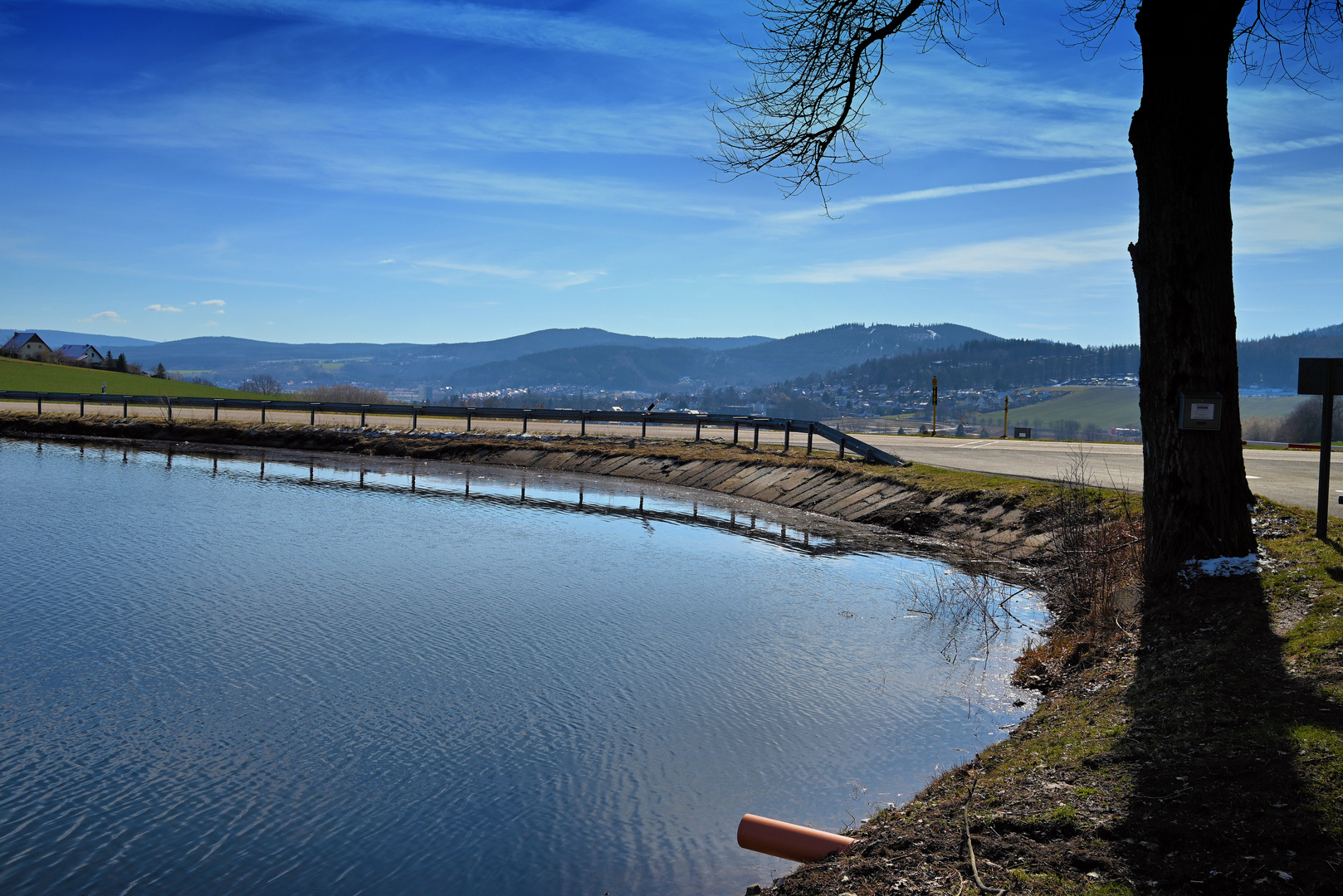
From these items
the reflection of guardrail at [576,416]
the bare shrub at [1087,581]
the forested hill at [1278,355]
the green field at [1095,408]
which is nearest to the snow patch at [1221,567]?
the bare shrub at [1087,581]

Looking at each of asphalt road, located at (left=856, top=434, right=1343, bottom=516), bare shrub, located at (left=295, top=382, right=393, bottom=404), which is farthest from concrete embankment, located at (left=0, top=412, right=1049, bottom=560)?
bare shrub, located at (left=295, top=382, right=393, bottom=404)

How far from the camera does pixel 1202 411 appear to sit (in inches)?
363

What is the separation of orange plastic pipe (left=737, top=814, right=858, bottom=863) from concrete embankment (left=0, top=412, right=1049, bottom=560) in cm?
1054

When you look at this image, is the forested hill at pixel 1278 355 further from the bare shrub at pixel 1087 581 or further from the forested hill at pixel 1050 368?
the bare shrub at pixel 1087 581

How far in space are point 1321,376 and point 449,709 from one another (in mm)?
9214

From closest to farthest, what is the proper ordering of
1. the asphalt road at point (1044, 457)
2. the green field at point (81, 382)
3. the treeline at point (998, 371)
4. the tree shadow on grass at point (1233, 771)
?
A: 1. the tree shadow on grass at point (1233, 771)
2. the asphalt road at point (1044, 457)
3. the green field at point (81, 382)
4. the treeline at point (998, 371)

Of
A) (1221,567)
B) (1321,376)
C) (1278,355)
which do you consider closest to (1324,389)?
(1321,376)

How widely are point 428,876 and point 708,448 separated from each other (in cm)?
2385

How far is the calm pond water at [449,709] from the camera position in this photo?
5688 millimetres

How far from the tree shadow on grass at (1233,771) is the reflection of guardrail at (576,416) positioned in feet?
51.3

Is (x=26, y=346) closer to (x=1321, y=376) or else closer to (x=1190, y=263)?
(x=1190, y=263)

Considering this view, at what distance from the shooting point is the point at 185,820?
598cm

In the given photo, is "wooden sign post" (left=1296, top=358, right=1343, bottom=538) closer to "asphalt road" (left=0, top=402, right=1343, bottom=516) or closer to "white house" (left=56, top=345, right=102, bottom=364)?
"asphalt road" (left=0, top=402, right=1343, bottom=516)

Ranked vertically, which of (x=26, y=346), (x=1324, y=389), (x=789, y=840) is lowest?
(x=789, y=840)
